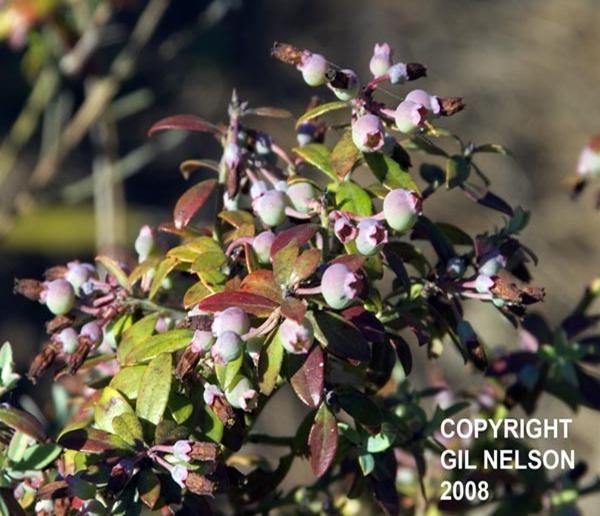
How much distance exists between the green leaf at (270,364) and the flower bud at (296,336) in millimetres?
22

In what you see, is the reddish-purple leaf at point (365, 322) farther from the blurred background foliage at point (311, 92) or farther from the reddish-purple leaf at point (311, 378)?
the blurred background foliage at point (311, 92)

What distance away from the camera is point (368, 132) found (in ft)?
2.67

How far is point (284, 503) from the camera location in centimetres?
103

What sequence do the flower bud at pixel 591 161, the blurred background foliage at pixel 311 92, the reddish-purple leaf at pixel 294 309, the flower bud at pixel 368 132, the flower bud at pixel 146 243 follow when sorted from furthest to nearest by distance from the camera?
the blurred background foliage at pixel 311 92
the flower bud at pixel 591 161
the flower bud at pixel 146 243
the flower bud at pixel 368 132
the reddish-purple leaf at pixel 294 309

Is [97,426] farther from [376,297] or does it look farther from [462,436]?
[462,436]

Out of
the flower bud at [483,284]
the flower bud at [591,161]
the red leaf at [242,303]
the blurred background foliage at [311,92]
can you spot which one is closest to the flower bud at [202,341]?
the red leaf at [242,303]

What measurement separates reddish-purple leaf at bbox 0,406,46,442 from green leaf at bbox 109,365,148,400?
0.21 feet

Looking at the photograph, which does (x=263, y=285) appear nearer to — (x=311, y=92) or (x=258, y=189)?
(x=258, y=189)

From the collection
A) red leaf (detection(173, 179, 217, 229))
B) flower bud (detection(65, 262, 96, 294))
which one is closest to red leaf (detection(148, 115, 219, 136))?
red leaf (detection(173, 179, 217, 229))

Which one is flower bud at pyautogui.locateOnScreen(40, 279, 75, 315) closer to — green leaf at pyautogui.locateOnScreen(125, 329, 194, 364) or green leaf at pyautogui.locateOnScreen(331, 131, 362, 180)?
green leaf at pyautogui.locateOnScreen(125, 329, 194, 364)

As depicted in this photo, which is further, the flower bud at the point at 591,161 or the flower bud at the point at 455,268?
the flower bud at the point at 591,161

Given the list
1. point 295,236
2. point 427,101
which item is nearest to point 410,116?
point 427,101

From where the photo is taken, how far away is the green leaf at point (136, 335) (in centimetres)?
85

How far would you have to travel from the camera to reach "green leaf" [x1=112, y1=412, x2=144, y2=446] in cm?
78
